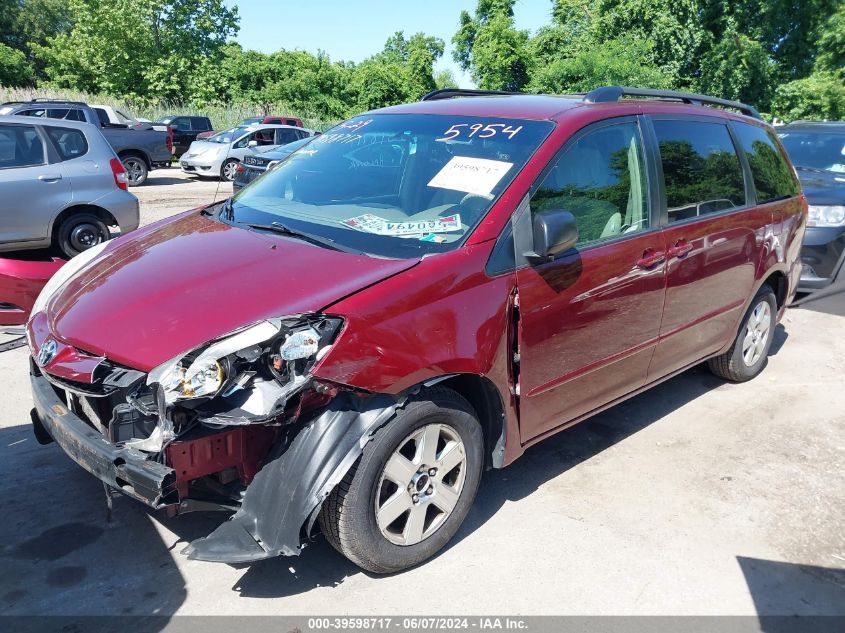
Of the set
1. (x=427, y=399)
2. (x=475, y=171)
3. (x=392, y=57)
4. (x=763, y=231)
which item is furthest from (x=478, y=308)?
(x=392, y=57)

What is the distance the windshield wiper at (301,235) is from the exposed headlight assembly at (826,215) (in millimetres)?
6102

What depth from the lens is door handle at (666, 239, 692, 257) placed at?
4.00m

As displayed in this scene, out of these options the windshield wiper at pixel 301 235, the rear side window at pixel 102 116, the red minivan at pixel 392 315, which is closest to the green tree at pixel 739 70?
the rear side window at pixel 102 116

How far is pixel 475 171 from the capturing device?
3.43 meters

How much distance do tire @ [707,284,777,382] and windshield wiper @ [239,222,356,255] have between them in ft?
10.5

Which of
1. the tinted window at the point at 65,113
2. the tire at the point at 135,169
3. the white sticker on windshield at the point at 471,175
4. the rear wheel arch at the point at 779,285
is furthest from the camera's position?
the tire at the point at 135,169

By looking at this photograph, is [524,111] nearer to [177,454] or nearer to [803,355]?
[177,454]

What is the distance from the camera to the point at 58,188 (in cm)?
828

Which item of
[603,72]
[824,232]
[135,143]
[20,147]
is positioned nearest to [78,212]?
[20,147]

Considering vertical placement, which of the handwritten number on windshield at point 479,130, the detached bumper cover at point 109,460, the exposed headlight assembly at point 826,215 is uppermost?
the handwritten number on windshield at point 479,130

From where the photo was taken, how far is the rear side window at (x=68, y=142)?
27.5ft

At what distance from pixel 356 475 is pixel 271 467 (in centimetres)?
32

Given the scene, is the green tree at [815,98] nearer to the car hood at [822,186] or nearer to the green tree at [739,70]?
the green tree at [739,70]

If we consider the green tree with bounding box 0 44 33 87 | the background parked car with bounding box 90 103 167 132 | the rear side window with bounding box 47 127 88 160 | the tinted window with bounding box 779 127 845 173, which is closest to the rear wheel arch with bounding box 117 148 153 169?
the background parked car with bounding box 90 103 167 132
